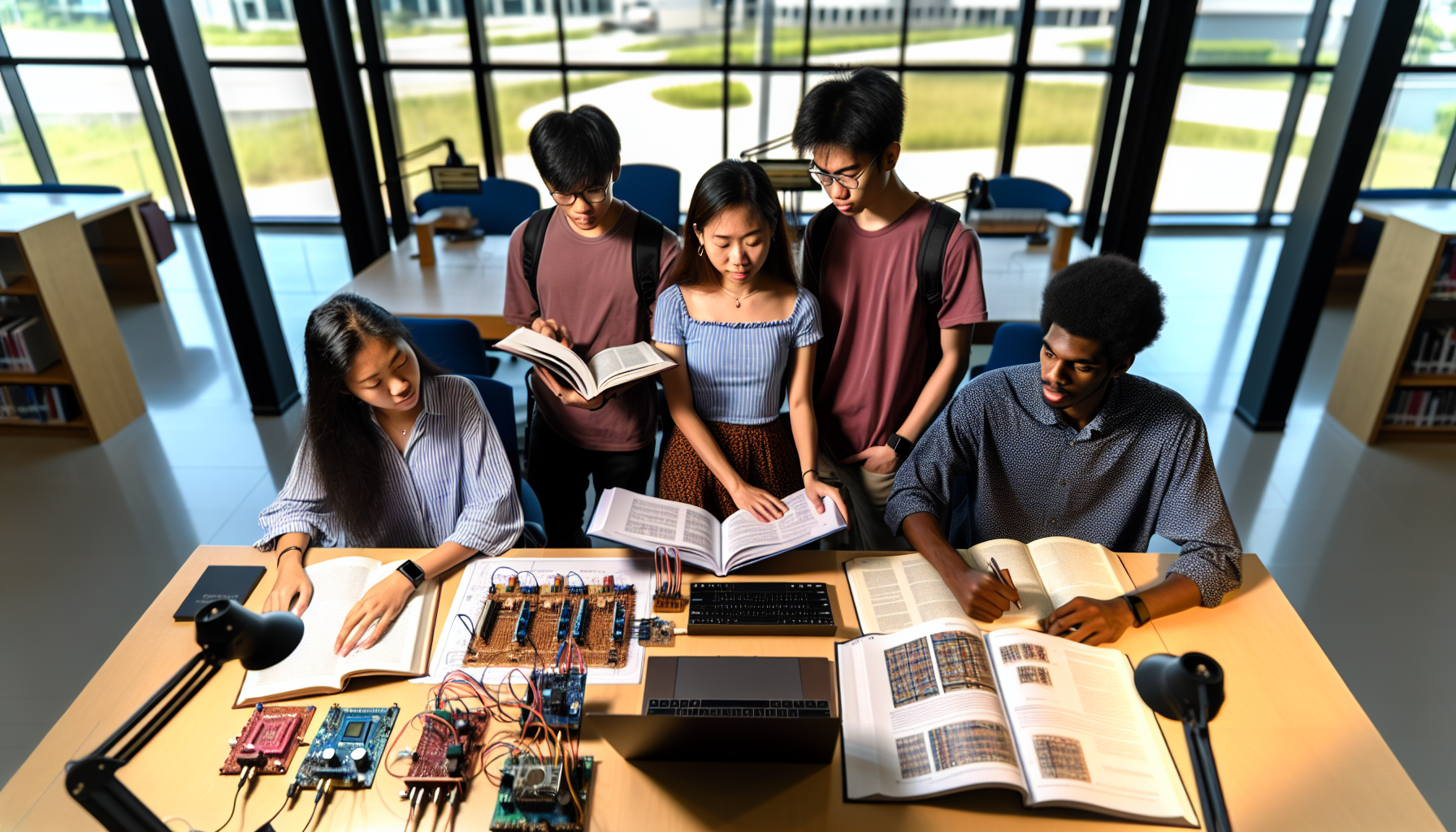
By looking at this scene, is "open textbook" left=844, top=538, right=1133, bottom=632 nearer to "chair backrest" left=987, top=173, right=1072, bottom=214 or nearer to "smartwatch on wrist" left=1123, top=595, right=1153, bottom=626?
"smartwatch on wrist" left=1123, top=595, right=1153, bottom=626

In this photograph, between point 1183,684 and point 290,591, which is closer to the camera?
point 1183,684

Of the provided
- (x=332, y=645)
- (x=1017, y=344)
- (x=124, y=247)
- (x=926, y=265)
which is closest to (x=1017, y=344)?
(x=1017, y=344)

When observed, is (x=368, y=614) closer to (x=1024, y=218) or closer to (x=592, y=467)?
(x=592, y=467)

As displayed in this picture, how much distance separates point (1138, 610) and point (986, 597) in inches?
12.6

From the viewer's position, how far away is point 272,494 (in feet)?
11.9

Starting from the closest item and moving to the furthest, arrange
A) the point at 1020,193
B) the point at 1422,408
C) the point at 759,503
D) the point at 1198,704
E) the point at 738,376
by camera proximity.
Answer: the point at 1198,704 < the point at 759,503 < the point at 738,376 < the point at 1422,408 < the point at 1020,193

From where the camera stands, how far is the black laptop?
1273 millimetres

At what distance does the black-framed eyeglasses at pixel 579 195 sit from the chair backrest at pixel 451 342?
2.47 feet

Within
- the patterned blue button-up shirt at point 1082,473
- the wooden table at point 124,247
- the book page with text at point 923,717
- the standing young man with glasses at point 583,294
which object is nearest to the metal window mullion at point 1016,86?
the standing young man with glasses at point 583,294

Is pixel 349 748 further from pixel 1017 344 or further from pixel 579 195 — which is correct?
pixel 1017 344

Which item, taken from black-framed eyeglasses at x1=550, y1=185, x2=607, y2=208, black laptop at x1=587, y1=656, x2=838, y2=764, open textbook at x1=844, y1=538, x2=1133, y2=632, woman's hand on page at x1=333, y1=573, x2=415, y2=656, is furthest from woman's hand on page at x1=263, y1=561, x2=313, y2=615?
open textbook at x1=844, y1=538, x2=1133, y2=632

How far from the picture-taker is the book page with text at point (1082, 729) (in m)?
1.33

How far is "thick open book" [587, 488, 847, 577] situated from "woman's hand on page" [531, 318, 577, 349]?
20.6 inches

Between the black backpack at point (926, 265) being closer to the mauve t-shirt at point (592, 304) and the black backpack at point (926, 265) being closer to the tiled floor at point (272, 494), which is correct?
the mauve t-shirt at point (592, 304)
